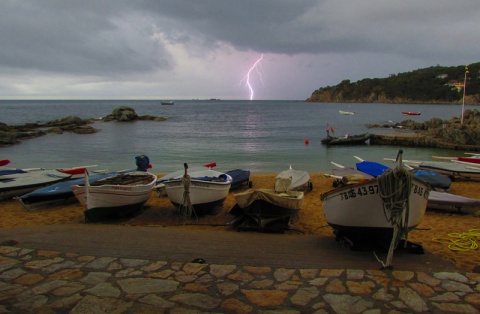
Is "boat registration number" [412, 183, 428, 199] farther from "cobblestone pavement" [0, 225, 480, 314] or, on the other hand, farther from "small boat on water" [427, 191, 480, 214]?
"small boat on water" [427, 191, 480, 214]

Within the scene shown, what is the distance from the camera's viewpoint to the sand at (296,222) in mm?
7338

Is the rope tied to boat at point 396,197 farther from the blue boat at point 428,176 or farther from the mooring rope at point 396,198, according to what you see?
the blue boat at point 428,176

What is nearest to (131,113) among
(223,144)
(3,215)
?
(223,144)

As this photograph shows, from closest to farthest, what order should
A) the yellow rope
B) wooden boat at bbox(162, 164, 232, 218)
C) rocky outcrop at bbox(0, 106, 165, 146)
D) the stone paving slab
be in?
the stone paving slab → the yellow rope → wooden boat at bbox(162, 164, 232, 218) → rocky outcrop at bbox(0, 106, 165, 146)

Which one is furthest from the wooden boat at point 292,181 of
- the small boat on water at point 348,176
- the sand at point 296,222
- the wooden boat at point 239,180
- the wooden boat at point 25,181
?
the wooden boat at point 25,181

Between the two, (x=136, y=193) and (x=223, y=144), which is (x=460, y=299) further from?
(x=223, y=144)

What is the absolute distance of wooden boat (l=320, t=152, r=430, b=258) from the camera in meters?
5.69

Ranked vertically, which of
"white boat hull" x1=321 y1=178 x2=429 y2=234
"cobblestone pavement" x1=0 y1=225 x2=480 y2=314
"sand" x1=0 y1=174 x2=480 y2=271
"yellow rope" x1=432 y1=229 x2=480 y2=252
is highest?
"white boat hull" x1=321 y1=178 x2=429 y2=234

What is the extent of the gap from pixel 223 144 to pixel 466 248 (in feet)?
103

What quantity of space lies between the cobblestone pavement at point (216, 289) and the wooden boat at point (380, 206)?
3.18 feet

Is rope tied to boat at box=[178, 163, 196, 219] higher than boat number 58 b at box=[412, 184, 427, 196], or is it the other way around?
boat number 58 b at box=[412, 184, 427, 196]

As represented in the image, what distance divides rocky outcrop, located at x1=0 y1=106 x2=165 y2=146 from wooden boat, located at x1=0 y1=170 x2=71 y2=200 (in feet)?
83.4

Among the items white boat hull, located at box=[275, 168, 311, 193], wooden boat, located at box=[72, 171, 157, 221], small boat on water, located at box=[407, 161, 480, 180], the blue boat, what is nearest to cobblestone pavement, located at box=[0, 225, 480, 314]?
wooden boat, located at box=[72, 171, 157, 221]

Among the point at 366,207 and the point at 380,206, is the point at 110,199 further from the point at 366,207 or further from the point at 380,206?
the point at 380,206
